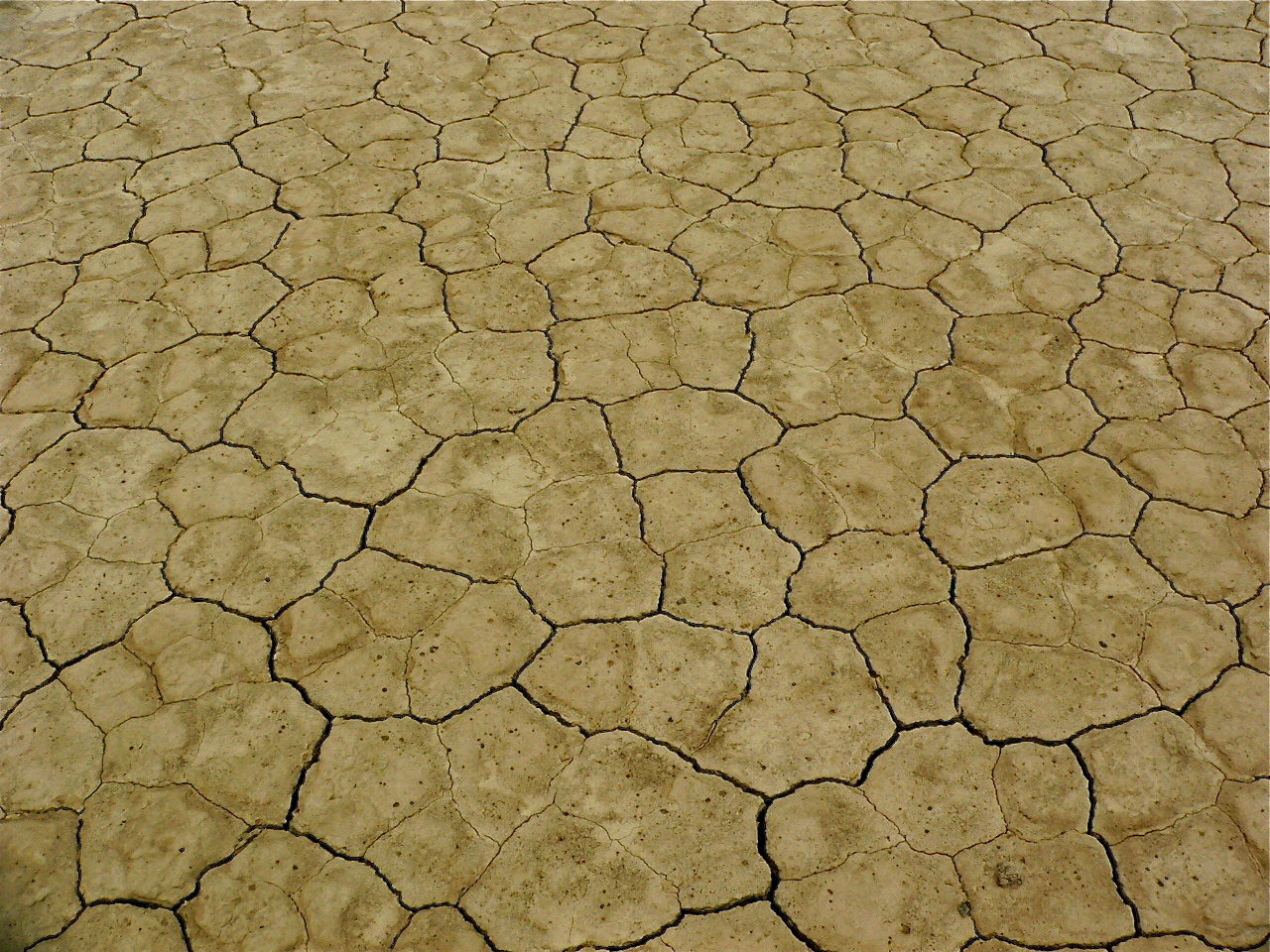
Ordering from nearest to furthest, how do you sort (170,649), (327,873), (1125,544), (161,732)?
(327,873), (161,732), (170,649), (1125,544)

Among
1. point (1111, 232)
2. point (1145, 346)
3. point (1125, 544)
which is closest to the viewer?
point (1125, 544)

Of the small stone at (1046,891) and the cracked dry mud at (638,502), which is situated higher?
the cracked dry mud at (638,502)

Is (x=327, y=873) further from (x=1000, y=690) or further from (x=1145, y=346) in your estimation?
(x=1145, y=346)

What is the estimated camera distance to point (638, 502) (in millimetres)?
2377

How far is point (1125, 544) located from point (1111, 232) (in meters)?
1.19

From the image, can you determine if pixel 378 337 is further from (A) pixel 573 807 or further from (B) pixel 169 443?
(A) pixel 573 807

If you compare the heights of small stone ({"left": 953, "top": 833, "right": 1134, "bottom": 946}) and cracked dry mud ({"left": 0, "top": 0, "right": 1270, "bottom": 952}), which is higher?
cracked dry mud ({"left": 0, "top": 0, "right": 1270, "bottom": 952})

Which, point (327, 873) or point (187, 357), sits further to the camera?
point (187, 357)

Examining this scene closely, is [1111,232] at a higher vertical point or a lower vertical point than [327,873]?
higher

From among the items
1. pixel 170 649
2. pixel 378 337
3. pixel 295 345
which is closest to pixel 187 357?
pixel 295 345

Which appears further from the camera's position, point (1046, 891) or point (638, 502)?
point (638, 502)

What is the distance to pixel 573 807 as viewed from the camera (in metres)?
1.89

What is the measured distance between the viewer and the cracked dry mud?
1822 mm

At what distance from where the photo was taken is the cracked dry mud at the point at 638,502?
1.82 metres
